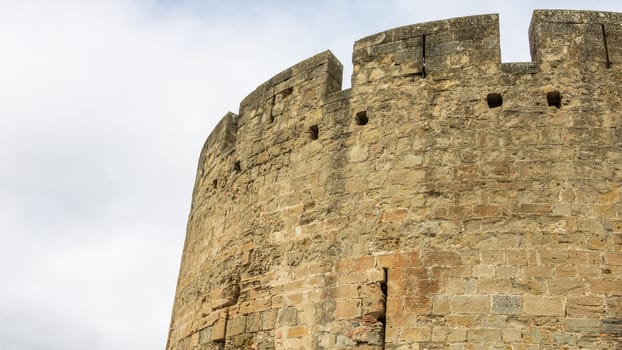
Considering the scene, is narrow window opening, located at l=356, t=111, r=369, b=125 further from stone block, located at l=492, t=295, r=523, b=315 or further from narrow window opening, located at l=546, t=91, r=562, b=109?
stone block, located at l=492, t=295, r=523, b=315

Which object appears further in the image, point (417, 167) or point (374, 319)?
point (417, 167)

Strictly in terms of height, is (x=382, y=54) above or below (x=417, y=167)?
above

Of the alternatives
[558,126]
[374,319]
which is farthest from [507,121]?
[374,319]

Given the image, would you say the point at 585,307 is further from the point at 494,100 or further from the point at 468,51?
the point at 468,51

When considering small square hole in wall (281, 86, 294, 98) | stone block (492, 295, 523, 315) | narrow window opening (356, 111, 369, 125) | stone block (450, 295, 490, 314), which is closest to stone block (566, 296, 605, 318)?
stone block (492, 295, 523, 315)

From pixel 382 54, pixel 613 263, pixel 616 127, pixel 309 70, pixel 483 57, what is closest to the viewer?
pixel 613 263

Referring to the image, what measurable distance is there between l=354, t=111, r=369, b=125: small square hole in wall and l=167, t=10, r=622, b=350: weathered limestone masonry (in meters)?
0.06

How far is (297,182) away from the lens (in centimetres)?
661

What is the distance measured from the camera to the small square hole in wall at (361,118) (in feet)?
21.1

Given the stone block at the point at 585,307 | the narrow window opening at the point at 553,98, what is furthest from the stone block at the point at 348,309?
the narrow window opening at the point at 553,98

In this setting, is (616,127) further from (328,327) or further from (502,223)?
(328,327)

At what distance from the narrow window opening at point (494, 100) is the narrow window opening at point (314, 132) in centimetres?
162

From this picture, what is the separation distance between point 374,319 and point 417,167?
1.32 metres

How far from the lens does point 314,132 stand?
6770 mm
